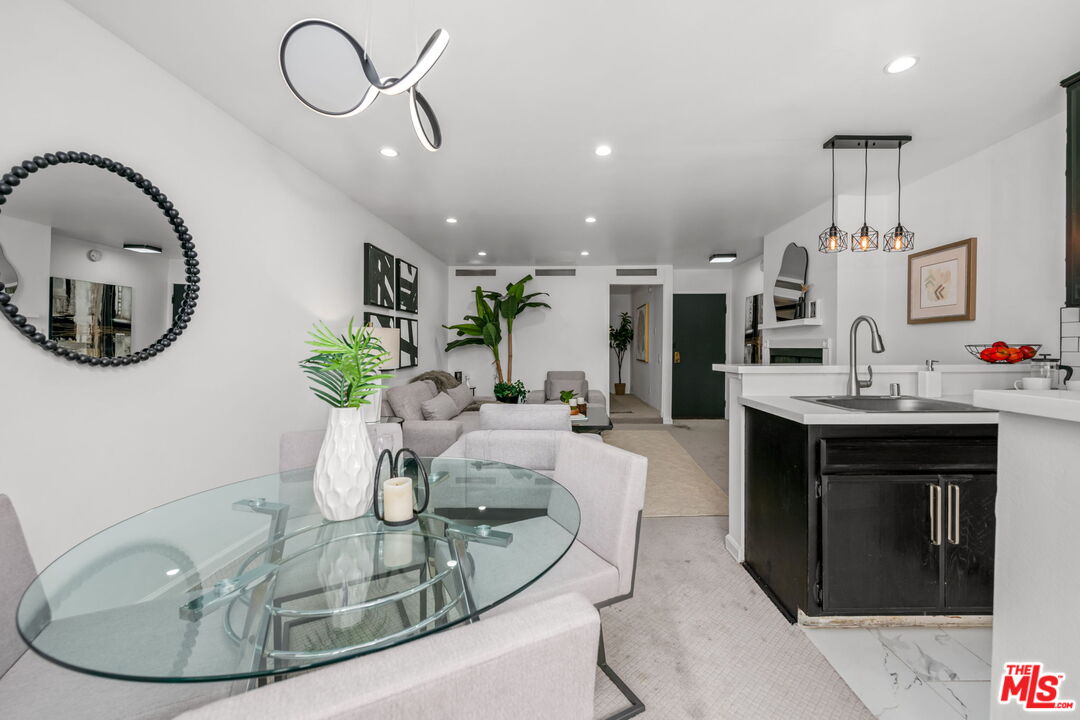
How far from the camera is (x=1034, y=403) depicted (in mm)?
885

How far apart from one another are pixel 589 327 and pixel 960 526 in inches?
206

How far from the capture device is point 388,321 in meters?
4.46

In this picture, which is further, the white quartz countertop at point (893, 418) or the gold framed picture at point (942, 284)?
the gold framed picture at point (942, 284)

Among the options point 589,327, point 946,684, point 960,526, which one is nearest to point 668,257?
point 589,327

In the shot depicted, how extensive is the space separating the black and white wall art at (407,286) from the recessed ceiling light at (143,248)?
2727 millimetres

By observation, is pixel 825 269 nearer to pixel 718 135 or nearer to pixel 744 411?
pixel 718 135

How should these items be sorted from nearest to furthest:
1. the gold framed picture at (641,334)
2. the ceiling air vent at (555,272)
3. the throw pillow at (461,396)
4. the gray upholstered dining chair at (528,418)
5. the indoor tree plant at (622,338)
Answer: the gray upholstered dining chair at (528,418), the throw pillow at (461,396), the ceiling air vent at (555,272), the gold framed picture at (641,334), the indoor tree plant at (622,338)

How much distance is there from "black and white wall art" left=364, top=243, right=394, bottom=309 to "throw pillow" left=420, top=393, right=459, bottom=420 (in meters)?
1.08

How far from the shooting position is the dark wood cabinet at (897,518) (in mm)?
1786

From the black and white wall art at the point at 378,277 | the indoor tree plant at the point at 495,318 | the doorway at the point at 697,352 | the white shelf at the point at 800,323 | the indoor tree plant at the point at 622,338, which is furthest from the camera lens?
the indoor tree plant at the point at 622,338

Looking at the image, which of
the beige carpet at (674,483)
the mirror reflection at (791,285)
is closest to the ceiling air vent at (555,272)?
the beige carpet at (674,483)

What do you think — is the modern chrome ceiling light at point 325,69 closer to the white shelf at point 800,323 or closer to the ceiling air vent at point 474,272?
the white shelf at point 800,323

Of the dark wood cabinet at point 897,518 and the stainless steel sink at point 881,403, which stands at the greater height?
the stainless steel sink at point 881,403

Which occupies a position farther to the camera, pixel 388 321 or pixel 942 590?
pixel 388 321
